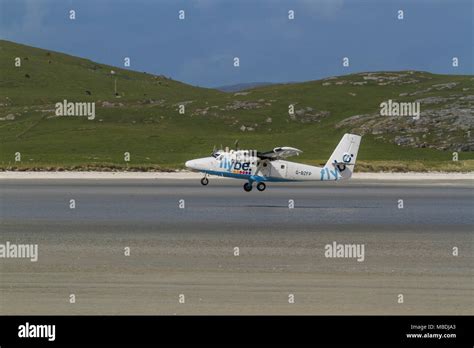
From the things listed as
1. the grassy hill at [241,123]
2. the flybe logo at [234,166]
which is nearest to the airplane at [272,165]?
the flybe logo at [234,166]

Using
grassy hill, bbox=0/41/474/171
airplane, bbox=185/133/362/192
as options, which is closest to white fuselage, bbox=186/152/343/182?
airplane, bbox=185/133/362/192

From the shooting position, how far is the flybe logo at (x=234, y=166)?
54.6m

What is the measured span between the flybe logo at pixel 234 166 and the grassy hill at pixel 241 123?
26080mm

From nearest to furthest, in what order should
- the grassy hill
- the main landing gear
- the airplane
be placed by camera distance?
the airplane, the main landing gear, the grassy hill

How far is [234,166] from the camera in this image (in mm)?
54688

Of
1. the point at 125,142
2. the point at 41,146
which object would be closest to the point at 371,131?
the point at 125,142

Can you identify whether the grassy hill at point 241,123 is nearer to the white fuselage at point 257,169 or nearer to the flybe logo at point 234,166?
the white fuselage at point 257,169

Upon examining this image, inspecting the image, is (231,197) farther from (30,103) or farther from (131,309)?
(30,103)

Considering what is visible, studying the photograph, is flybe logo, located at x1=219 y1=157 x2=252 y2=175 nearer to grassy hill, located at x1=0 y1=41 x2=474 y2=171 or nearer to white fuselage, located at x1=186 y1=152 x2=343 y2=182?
white fuselage, located at x1=186 y1=152 x2=343 y2=182

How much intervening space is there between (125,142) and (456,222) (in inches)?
2644

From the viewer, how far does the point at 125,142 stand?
102438mm

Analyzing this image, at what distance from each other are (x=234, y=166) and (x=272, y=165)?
2.35m

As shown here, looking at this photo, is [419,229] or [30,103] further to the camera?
[30,103]

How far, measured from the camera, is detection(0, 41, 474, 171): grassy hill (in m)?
94.3
